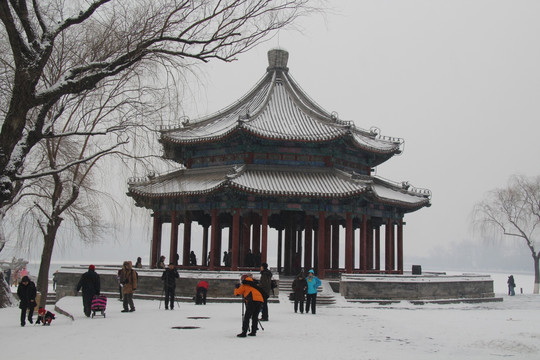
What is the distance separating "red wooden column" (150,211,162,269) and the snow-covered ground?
9.50 meters

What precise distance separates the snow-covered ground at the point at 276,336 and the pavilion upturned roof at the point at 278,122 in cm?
1029

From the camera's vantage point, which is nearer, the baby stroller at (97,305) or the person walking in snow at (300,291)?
the baby stroller at (97,305)

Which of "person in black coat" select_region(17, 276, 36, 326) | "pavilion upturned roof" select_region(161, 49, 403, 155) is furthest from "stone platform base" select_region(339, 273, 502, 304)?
"person in black coat" select_region(17, 276, 36, 326)

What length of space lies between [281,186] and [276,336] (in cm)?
1322

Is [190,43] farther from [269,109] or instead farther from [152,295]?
[269,109]

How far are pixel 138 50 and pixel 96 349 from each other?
18.2 feet

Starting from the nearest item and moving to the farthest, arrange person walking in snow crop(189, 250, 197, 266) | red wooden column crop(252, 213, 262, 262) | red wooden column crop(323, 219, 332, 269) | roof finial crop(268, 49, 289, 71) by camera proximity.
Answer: red wooden column crop(252, 213, 262, 262)
red wooden column crop(323, 219, 332, 269)
person walking in snow crop(189, 250, 197, 266)
roof finial crop(268, 49, 289, 71)

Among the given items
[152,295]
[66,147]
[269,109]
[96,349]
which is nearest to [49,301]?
[152,295]

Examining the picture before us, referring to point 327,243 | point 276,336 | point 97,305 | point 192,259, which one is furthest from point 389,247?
point 276,336

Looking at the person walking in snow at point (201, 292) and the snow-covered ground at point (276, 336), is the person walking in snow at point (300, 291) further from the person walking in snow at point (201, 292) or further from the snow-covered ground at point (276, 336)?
the person walking in snow at point (201, 292)

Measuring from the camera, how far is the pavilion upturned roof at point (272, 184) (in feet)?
79.3

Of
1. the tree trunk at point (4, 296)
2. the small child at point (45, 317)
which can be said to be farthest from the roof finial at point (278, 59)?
the small child at point (45, 317)

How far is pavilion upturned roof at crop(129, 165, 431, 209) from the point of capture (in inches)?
951

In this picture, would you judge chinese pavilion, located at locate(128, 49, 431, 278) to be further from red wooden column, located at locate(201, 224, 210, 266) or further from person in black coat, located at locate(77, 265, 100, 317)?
person in black coat, located at locate(77, 265, 100, 317)
